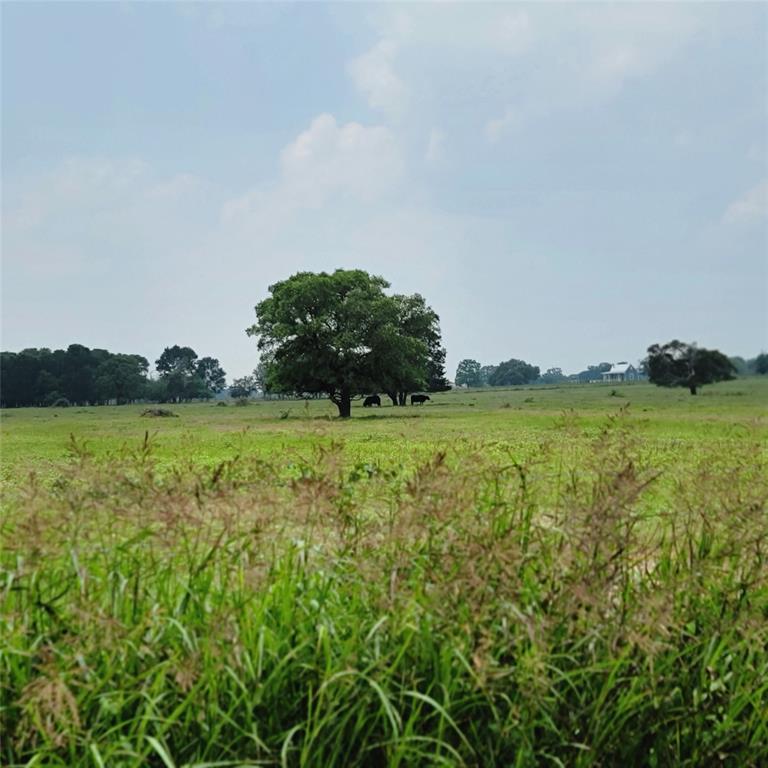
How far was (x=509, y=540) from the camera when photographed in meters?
3.65

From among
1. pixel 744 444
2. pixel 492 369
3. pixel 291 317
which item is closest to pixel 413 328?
pixel 291 317

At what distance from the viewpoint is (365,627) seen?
3.71 m

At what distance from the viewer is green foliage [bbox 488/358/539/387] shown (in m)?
154

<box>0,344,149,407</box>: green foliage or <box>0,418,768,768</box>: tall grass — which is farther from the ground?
<box>0,344,149,407</box>: green foliage

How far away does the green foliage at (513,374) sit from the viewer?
6063 inches

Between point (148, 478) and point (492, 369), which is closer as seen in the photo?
point (148, 478)

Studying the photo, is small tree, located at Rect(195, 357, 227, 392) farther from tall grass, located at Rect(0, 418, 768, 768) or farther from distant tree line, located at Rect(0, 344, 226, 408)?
tall grass, located at Rect(0, 418, 768, 768)

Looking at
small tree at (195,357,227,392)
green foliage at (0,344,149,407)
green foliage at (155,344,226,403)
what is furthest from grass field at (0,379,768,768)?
small tree at (195,357,227,392)

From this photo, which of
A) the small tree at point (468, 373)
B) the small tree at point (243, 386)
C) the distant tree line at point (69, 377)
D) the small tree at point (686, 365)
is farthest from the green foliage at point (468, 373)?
the small tree at point (686, 365)

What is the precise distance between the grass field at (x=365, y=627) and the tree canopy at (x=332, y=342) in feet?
172

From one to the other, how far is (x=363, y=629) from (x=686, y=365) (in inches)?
2290

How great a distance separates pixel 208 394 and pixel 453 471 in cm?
11995

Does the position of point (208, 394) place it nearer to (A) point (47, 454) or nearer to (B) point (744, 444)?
(A) point (47, 454)

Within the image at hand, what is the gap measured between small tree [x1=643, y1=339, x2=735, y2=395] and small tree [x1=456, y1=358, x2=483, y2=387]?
330ft
